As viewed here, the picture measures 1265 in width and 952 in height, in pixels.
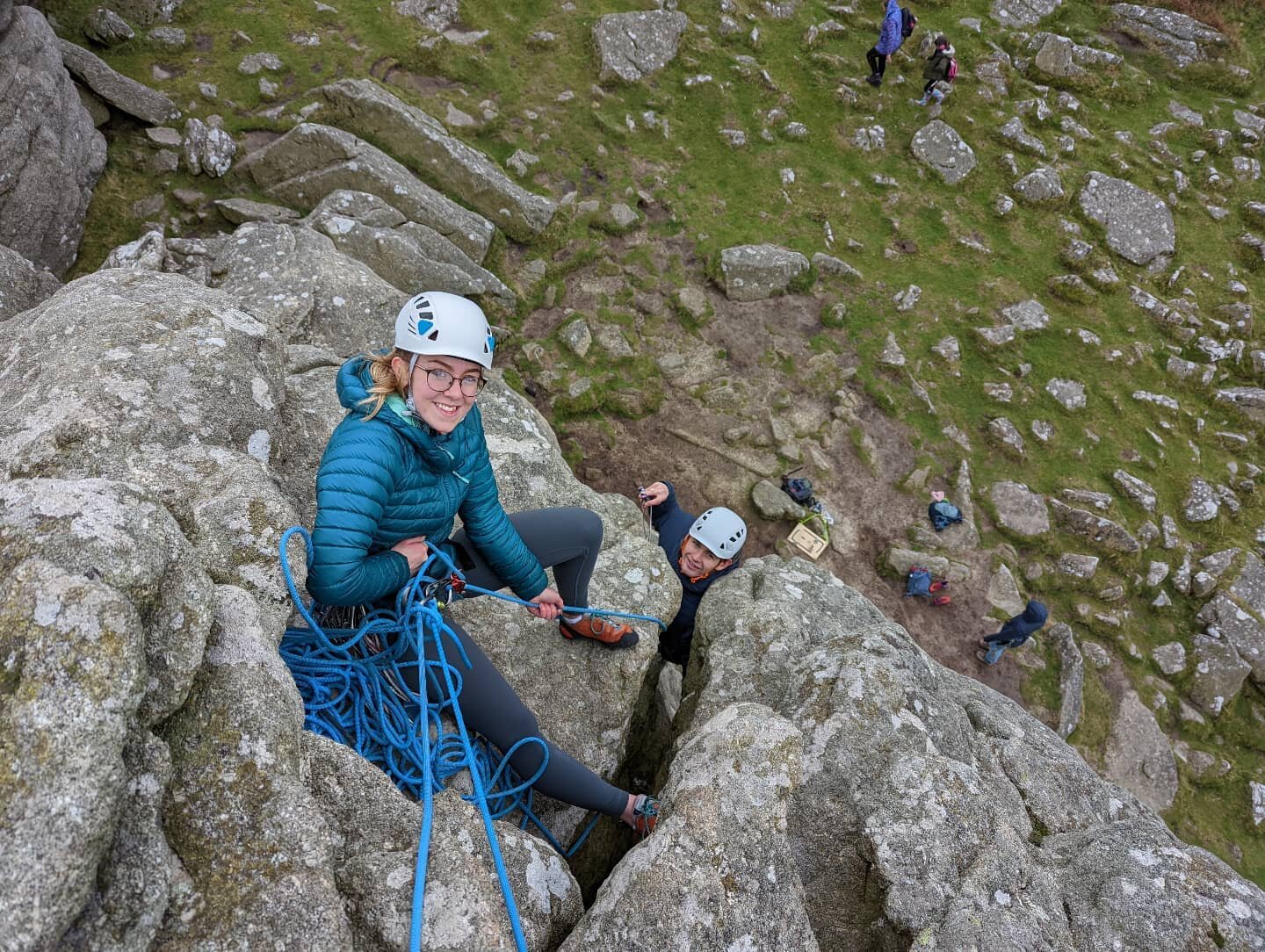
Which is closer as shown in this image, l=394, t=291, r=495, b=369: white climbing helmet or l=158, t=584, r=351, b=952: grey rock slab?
l=158, t=584, r=351, b=952: grey rock slab

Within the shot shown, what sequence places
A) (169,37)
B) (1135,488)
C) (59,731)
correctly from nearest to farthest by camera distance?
(59,731)
(1135,488)
(169,37)

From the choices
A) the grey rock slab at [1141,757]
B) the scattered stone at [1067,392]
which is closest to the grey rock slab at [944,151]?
the scattered stone at [1067,392]

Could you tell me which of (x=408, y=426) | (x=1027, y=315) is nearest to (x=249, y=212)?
(x=408, y=426)

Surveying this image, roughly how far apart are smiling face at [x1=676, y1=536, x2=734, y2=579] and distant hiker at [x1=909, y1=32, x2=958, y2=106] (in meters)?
20.8

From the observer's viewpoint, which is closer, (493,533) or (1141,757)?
(493,533)

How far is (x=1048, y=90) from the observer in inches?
930

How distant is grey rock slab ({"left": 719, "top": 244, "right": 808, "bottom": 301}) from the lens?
17531 millimetres

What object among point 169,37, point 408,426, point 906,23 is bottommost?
point 169,37

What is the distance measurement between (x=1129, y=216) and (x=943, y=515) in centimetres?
1378

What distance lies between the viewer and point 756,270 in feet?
57.7

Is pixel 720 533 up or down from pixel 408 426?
down

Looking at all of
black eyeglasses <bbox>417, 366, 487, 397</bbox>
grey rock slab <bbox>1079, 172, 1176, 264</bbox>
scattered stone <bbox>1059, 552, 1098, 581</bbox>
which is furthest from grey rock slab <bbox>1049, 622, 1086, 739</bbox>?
black eyeglasses <bbox>417, 366, 487, 397</bbox>

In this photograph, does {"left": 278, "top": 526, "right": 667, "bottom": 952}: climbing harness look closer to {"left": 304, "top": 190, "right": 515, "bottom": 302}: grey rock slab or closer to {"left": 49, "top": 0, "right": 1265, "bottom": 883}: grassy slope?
{"left": 49, "top": 0, "right": 1265, "bottom": 883}: grassy slope

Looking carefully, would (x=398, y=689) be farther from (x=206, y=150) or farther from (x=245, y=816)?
(x=206, y=150)
